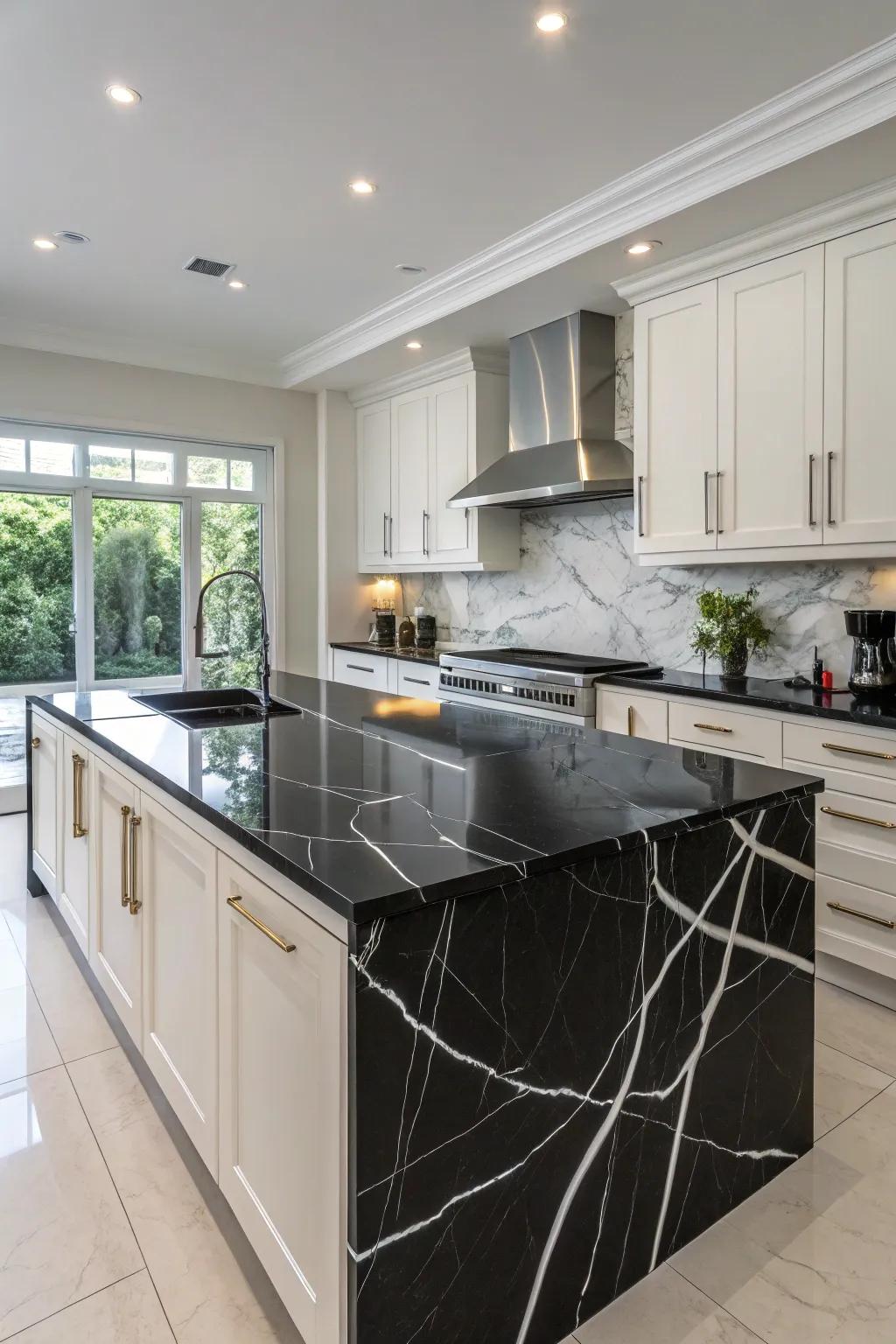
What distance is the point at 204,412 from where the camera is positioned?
522 centimetres

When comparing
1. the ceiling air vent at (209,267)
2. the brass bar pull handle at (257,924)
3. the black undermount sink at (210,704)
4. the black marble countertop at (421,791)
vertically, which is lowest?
the brass bar pull handle at (257,924)

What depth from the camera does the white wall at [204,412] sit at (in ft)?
15.2

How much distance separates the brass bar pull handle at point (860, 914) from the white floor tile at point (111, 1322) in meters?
2.16

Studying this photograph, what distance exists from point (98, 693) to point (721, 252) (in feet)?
9.32

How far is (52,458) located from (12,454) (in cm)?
20

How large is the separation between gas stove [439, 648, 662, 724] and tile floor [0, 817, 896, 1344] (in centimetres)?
163

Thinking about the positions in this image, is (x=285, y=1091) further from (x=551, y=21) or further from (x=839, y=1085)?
(x=551, y=21)

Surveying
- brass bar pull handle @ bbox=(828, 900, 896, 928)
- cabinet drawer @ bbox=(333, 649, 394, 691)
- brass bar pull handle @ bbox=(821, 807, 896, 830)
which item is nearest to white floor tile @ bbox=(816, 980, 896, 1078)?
brass bar pull handle @ bbox=(828, 900, 896, 928)

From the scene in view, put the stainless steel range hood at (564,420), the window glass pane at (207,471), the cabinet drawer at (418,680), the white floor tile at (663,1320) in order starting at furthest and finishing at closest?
1. the window glass pane at (207,471)
2. the cabinet drawer at (418,680)
3. the stainless steel range hood at (564,420)
4. the white floor tile at (663,1320)

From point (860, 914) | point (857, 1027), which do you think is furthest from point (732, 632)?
point (857, 1027)

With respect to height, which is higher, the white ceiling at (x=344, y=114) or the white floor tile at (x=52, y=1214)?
the white ceiling at (x=344, y=114)

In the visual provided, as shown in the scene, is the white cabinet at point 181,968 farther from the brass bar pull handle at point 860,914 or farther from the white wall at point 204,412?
the white wall at point 204,412

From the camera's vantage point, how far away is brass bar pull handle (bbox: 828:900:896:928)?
2539 mm

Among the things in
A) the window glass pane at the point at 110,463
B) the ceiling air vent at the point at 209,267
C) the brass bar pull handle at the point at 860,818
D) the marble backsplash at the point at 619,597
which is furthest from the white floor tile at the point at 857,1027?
the window glass pane at the point at 110,463
